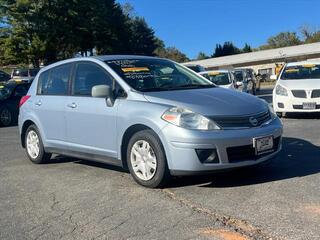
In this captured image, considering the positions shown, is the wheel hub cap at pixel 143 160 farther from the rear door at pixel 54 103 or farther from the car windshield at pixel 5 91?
the car windshield at pixel 5 91

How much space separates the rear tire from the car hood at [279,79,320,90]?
7.31m

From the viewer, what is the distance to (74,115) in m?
7.23

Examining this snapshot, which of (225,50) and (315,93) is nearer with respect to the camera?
(315,93)

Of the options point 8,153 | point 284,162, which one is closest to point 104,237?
point 284,162

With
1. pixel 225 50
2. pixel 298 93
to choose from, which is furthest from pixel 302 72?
pixel 225 50

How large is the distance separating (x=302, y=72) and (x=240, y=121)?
30.1 feet

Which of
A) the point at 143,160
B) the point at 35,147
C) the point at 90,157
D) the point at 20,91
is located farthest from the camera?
the point at 20,91

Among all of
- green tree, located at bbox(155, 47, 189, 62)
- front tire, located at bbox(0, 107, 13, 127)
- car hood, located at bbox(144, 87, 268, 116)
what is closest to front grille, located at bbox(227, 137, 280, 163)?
car hood, located at bbox(144, 87, 268, 116)

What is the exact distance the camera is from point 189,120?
19.1ft

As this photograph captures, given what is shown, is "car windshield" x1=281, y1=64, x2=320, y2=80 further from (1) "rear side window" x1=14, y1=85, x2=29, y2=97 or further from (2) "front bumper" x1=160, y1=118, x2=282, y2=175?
(2) "front bumper" x1=160, y1=118, x2=282, y2=175

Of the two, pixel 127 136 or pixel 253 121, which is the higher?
pixel 253 121

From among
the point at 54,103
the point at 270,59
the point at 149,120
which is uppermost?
the point at 270,59

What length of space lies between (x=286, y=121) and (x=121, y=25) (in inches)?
2143

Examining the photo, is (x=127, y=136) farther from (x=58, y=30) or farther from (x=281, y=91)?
(x=58, y=30)
